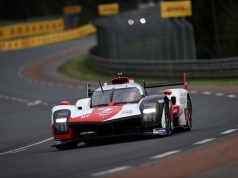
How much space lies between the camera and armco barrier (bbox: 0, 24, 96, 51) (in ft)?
265

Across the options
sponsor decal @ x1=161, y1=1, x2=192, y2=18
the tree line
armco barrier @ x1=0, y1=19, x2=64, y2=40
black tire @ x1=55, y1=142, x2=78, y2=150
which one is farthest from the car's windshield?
armco barrier @ x1=0, y1=19, x2=64, y2=40

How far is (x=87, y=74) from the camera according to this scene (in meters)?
49.8

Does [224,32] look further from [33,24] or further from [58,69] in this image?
[33,24]

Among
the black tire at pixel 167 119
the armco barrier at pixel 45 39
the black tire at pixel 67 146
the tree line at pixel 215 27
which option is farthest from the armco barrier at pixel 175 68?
the armco barrier at pixel 45 39

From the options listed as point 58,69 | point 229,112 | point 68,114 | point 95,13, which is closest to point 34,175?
point 68,114

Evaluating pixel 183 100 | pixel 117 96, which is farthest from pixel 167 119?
pixel 183 100

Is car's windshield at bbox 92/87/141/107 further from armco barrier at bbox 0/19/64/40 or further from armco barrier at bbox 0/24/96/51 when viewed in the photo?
armco barrier at bbox 0/19/64/40

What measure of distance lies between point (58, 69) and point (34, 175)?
46.3 meters

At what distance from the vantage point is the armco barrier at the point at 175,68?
1467 inches

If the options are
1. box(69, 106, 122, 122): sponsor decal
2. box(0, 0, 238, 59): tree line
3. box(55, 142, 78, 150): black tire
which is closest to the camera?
A: box(69, 106, 122, 122): sponsor decal

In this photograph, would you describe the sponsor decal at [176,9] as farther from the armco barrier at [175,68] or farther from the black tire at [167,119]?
the black tire at [167,119]

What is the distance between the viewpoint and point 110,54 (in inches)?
1977

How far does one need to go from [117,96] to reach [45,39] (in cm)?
6884

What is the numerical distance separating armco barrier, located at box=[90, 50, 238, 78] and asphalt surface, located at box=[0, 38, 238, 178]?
12.3 feet
